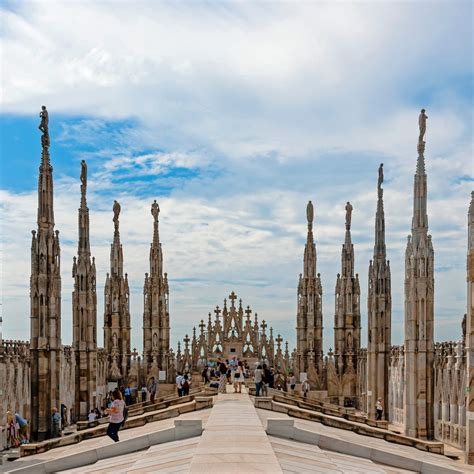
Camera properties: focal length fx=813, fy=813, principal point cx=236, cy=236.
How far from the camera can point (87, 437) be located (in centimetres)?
2144

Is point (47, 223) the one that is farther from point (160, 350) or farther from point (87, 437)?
point (160, 350)

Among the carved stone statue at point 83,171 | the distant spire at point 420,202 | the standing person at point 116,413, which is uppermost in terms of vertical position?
the carved stone statue at point 83,171

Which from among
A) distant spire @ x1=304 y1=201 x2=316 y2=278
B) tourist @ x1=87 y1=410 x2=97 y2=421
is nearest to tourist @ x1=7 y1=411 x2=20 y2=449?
tourist @ x1=87 y1=410 x2=97 y2=421

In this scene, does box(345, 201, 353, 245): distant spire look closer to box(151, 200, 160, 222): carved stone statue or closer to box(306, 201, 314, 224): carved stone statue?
box(306, 201, 314, 224): carved stone statue

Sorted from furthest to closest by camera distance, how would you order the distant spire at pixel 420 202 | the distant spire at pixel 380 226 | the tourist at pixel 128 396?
the tourist at pixel 128 396
the distant spire at pixel 380 226
the distant spire at pixel 420 202

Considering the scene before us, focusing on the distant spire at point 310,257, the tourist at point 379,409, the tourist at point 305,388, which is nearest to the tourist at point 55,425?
the tourist at point 379,409

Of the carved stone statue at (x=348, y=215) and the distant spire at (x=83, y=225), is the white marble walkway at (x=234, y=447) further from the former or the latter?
the carved stone statue at (x=348, y=215)

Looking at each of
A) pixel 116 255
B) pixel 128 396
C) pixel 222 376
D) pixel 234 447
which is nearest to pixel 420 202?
pixel 222 376

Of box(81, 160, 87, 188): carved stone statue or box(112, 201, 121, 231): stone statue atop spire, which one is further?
box(112, 201, 121, 231): stone statue atop spire

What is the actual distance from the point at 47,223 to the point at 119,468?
14.9 metres

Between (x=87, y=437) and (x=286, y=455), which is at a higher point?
(x=286, y=455)

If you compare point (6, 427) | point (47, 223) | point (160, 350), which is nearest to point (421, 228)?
point (47, 223)

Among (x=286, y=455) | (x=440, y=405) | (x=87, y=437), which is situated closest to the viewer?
(x=286, y=455)

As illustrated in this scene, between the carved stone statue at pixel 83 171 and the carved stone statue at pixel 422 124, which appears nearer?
the carved stone statue at pixel 422 124
